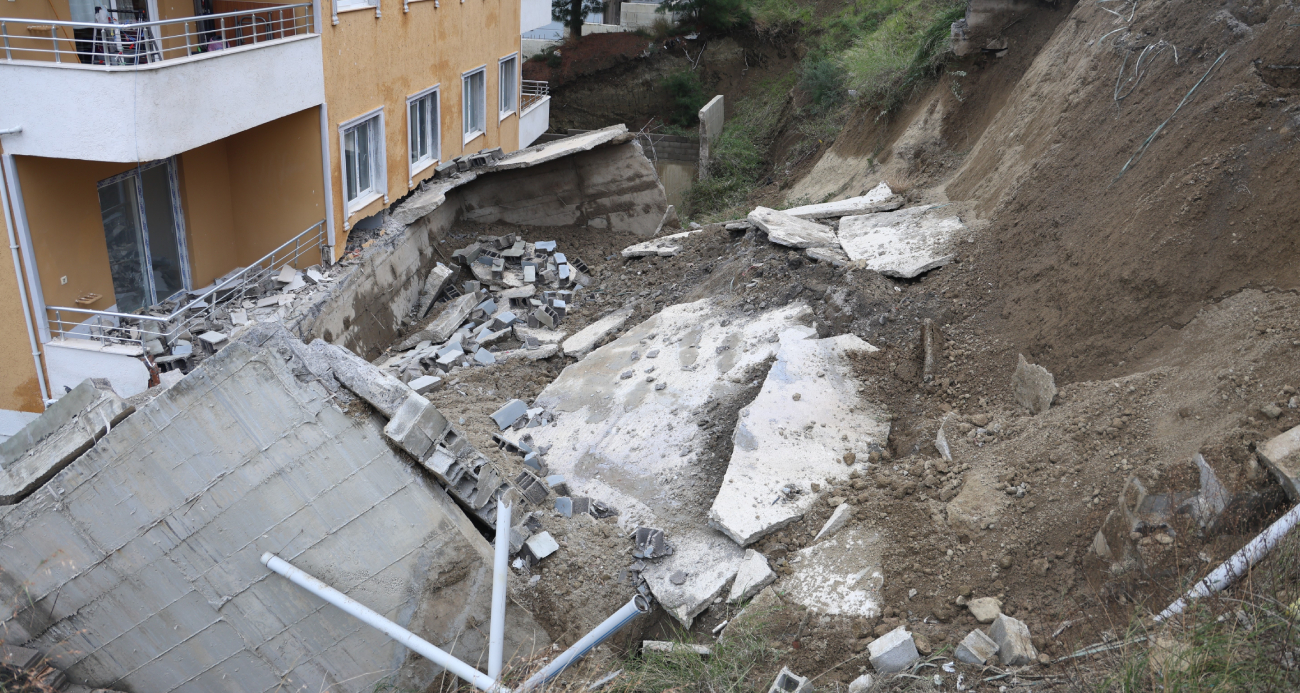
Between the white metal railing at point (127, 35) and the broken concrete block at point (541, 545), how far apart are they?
4.95 meters

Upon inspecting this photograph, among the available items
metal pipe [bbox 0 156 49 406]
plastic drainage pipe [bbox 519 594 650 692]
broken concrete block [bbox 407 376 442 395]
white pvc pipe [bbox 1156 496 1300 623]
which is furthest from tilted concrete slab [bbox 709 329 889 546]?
metal pipe [bbox 0 156 49 406]

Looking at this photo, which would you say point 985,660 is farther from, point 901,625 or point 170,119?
point 170,119

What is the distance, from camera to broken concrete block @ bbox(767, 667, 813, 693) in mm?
3951

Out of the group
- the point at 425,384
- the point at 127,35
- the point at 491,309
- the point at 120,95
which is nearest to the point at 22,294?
the point at 120,95

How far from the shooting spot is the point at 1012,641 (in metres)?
3.73

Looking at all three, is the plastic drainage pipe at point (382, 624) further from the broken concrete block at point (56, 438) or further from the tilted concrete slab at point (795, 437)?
the tilted concrete slab at point (795, 437)

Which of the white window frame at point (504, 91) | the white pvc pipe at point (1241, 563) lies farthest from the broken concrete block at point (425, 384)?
the white window frame at point (504, 91)

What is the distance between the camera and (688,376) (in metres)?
7.26

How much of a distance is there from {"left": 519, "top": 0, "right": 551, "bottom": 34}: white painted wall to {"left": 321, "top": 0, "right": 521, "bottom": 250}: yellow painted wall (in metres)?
1.08

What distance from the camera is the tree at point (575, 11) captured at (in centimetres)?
2742

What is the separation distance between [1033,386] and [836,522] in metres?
1.73

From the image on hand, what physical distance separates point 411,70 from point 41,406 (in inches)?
258

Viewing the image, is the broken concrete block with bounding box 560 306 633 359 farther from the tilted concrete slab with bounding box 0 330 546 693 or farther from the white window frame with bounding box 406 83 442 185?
the white window frame with bounding box 406 83 442 185

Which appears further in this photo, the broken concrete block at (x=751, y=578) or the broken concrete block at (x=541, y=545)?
the broken concrete block at (x=541, y=545)
